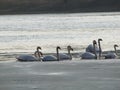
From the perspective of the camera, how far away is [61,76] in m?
13.6

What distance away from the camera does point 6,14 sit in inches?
2852

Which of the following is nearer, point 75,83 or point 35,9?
point 75,83

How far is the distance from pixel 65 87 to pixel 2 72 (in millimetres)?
3147

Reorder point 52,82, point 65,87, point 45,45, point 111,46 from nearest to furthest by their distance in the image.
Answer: point 65,87, point 52,82, point 111,46, point 45,45

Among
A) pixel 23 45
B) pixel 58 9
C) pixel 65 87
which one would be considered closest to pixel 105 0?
pixel 58 9

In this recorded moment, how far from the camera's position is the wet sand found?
477 inches

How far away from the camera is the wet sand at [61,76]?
12109mm

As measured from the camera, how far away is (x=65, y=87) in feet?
39.2

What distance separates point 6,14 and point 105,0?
11366 millimetres

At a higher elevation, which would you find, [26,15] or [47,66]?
[26,15]

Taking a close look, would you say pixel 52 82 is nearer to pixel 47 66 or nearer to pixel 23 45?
pixel 47 66

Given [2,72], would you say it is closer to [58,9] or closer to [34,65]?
Answer: [34,65]

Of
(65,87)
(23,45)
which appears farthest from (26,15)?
(65,87)

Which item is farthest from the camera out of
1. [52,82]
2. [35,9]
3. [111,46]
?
[35,9]
